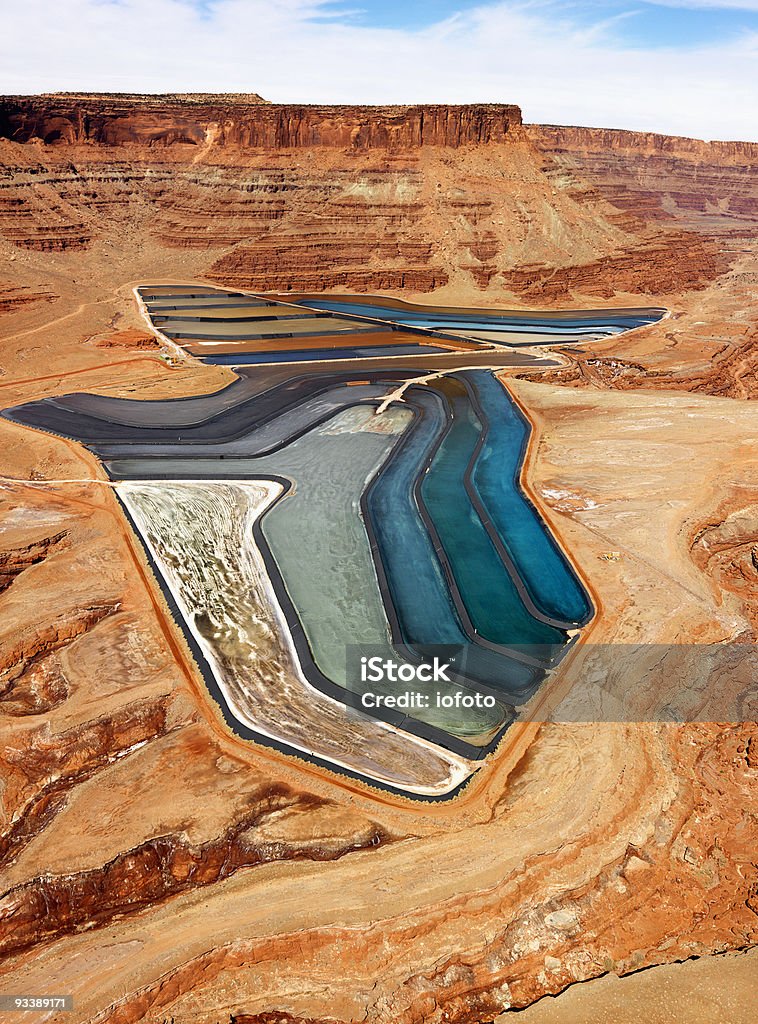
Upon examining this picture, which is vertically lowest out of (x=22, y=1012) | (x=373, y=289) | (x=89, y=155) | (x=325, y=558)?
(x=22, y=1012)

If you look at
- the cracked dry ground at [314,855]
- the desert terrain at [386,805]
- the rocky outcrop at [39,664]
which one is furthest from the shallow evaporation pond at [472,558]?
the rocky outcrop at [39,664]

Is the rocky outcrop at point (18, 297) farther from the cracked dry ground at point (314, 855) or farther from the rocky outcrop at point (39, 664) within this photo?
A: the rocky outcrop at point (39, 664)

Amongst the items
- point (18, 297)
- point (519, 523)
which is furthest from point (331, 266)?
point (519, 523)

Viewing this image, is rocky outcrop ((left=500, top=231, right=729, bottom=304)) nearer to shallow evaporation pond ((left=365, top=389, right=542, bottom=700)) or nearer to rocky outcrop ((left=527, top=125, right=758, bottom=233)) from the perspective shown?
shallow evaporation pond ((left=365, top=389, right=542, bottom=700))

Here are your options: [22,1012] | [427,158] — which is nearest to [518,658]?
[22,1012]

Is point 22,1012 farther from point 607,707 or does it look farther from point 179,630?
point 607,707
